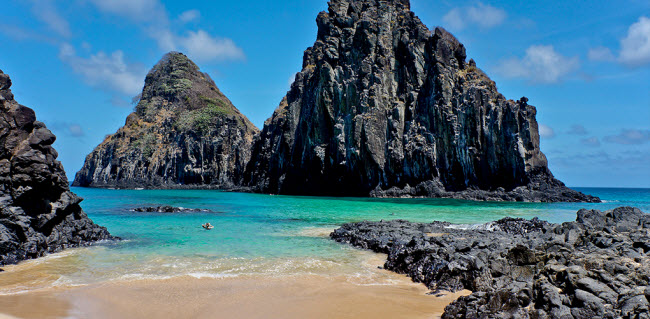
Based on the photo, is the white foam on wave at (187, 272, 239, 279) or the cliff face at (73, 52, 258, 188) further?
the cliff face at (73, 52, 258, 188)

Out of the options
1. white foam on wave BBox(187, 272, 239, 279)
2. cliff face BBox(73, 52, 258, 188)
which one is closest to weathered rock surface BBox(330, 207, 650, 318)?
white foam on wave BBox(187, 272, 239, 279)

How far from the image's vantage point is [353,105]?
2506 inches

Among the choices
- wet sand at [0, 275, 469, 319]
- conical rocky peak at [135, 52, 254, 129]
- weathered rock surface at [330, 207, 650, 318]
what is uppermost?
conical rocky peak at [135, 52, 254, 129]

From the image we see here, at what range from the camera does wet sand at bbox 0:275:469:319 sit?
7410mm

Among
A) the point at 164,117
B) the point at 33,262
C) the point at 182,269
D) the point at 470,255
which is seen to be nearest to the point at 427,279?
the point at 470,255

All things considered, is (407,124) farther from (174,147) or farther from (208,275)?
(174,147)

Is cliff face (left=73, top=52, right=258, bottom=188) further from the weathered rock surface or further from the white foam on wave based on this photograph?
the weathered rock surface

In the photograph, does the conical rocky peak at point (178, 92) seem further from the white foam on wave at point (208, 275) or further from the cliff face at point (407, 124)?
the white foam on wave at point (208, 275)

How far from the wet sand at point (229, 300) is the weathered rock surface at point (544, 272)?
0.70 meters

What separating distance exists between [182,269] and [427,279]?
274 inches

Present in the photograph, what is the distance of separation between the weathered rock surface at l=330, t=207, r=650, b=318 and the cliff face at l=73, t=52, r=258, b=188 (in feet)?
290

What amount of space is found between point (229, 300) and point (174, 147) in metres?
99.2

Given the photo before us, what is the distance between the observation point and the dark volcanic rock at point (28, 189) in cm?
1192

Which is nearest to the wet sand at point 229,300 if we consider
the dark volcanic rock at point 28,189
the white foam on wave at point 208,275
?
the white foam on wave at point 208,275
